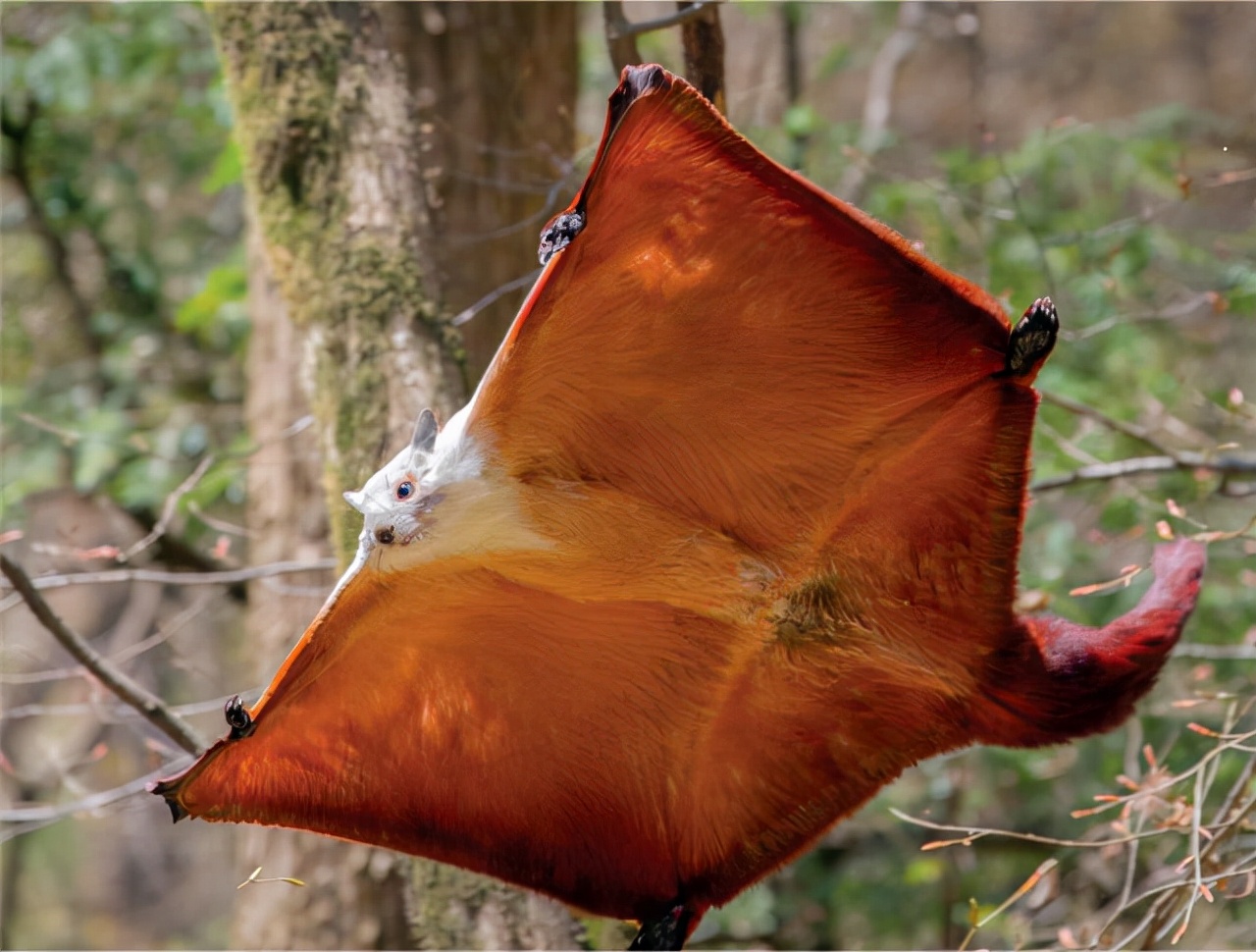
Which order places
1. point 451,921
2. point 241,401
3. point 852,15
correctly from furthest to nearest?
point 852,15
point 241,401
point 451,921

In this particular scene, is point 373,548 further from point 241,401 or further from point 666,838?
point 241,401

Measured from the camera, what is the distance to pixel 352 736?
1753 mm

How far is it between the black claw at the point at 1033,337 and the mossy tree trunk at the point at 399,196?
1.20 m

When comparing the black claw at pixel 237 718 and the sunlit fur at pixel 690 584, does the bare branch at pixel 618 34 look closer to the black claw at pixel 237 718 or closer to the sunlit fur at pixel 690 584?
the sunlit fur at pixel 690 584

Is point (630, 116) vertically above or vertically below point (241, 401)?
above

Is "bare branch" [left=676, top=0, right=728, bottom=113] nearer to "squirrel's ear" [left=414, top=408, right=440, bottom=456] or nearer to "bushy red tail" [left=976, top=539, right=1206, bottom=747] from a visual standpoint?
"squirrel's ear" [left=414, top=408, right=440, bottom=456]

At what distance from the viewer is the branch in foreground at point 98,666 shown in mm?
2012

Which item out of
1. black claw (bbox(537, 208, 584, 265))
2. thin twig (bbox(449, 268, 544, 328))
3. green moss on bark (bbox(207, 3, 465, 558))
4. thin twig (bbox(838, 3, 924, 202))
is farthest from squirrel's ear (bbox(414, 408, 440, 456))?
thin twig (bbox(838, 3, 924, 202))

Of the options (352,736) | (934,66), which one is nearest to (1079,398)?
(352,736)

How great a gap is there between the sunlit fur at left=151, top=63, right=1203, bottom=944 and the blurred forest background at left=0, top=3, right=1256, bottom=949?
453 mm

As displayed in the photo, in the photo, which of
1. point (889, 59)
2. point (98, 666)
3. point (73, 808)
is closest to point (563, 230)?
point (98, 666)

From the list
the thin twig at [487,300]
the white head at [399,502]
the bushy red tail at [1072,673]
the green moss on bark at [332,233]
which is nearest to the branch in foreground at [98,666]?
the green moss on bark at [332,233]

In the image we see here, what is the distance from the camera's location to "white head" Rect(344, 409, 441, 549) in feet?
5.25

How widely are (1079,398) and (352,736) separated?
2.60 meters
